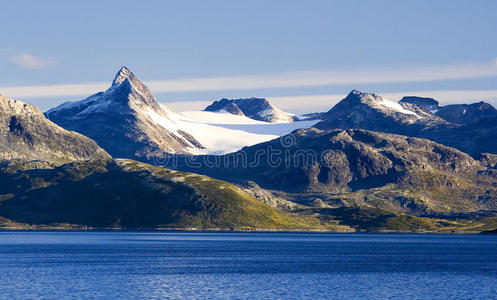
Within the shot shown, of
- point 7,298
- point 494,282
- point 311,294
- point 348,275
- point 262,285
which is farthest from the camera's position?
point 348,275

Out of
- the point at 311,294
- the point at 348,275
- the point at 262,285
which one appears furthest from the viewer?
the point at 348,275

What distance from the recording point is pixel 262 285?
156250 mm

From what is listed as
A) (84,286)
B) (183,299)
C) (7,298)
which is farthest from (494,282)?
(7,298)

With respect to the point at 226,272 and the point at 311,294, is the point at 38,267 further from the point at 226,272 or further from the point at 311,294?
→ the point at 311,294

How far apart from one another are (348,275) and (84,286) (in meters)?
64.4

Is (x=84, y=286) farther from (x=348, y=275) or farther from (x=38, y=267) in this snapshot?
(x=348, y=275)

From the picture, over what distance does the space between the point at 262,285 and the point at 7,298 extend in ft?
164

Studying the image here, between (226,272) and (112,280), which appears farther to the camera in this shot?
(226,272)

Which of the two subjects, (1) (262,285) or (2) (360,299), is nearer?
(2) (360,299)

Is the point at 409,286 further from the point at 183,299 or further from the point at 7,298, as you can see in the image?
the point at 7,298

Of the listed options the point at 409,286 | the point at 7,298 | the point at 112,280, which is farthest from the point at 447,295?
the point at 7,298

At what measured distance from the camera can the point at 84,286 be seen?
485 ft

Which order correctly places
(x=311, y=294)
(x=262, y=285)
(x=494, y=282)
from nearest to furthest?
(x=311, y=294)
(x=262, y=285)
(x=494, y=282)

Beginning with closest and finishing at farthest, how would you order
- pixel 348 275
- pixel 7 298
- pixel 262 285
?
pixel 7 298
pixel 262 285
pixel 348 275
